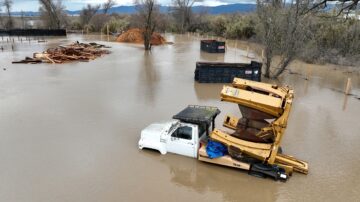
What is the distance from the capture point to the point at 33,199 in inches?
328

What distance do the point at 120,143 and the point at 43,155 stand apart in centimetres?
236

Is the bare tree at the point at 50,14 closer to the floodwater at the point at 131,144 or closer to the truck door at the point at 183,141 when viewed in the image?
the floodwater at the point at 131,144

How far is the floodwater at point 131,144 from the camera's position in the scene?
348 inches

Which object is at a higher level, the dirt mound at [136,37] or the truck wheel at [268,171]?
the dirt mound at [136,37]

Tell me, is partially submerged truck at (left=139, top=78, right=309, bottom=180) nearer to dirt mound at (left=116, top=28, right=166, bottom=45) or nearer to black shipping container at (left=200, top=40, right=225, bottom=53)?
black shipping container at (left=200, top=40, right=225, bottom=53)

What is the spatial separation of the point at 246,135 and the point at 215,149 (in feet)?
3.87

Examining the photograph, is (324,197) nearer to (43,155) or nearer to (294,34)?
(43,155)

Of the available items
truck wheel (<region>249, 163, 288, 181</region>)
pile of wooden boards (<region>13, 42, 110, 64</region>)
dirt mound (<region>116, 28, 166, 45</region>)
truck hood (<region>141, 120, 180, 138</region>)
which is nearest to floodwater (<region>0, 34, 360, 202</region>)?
truck wheel (<region>249, 163, 288, 181</region>)

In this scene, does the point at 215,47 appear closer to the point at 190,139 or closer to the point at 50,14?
the point at 190,139

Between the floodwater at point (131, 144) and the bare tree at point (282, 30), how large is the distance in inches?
73.7

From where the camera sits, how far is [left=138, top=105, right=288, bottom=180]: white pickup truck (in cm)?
965

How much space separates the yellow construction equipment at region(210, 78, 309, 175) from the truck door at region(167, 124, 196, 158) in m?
0.69

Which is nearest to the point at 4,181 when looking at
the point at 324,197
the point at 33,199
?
the point at 33,199

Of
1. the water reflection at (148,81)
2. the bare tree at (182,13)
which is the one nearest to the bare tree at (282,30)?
the water reflection at (148,81)
